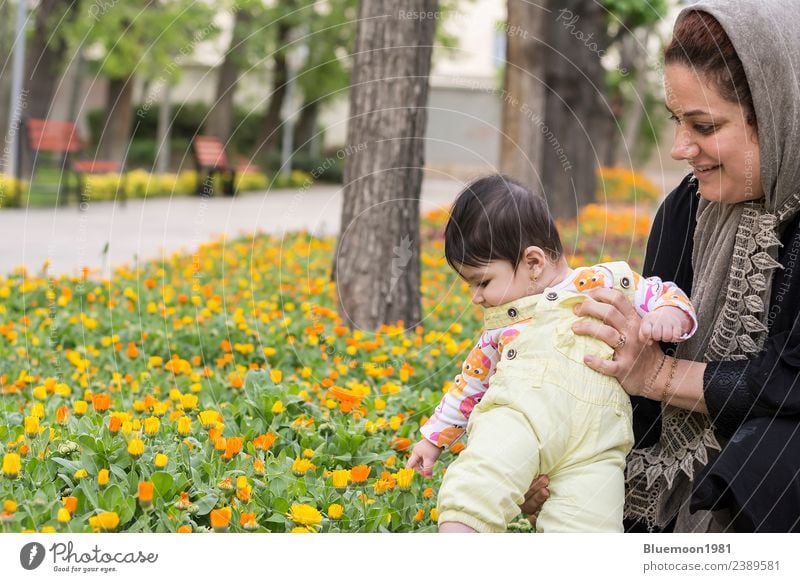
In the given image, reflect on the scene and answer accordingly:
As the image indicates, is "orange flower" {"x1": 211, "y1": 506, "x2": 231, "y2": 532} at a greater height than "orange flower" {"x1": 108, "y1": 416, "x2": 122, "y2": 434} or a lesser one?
lesser

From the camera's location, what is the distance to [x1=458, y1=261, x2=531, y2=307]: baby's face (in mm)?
2605

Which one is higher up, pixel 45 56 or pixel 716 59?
pixel 45 56

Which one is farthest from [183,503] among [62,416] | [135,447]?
[62,416]

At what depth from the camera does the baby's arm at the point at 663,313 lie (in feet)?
8.16

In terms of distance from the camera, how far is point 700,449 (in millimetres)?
2729

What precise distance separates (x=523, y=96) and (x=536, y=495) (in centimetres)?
780

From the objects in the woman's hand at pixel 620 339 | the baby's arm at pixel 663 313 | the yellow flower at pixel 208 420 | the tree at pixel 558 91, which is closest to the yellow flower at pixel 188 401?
the yellow flower at pixel 208 420

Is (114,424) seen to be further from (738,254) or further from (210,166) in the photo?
(210,166)

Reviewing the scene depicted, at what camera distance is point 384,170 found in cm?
527

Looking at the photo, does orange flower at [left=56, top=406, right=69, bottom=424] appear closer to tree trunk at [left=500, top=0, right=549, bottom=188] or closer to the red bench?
tree trunk at [left=500, top=0, right=549, bottom=188]

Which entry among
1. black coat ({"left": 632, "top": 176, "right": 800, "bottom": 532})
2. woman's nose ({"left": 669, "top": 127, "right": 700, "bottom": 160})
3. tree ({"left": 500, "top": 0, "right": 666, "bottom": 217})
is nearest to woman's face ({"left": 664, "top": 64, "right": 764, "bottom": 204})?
woman's nose ({"left": 669, "top": 127, "right": 700, "bottom": 160})

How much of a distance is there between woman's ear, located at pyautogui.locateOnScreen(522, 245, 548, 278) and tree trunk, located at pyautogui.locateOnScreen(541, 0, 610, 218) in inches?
382
